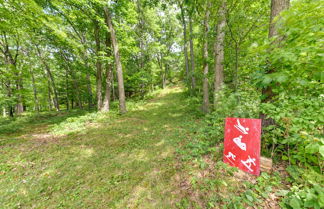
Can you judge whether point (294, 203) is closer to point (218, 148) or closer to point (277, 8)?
point (218, 148)

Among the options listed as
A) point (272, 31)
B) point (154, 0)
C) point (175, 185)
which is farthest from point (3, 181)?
point (154, 0)

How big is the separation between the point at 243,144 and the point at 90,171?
338cm

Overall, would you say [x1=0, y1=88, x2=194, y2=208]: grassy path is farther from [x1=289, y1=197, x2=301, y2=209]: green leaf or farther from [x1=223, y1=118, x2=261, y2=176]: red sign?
[x1=289, y1=197, x2=301, y2=209]: green leaf

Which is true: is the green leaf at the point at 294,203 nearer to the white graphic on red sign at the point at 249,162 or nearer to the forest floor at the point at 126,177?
the forest floor at the point at 126,177

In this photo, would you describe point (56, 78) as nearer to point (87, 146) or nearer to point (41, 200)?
point (87, 146)

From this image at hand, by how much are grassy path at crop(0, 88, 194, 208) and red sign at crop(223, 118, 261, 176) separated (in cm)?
124

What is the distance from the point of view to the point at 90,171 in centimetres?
278

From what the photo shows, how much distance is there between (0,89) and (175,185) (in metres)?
11.1

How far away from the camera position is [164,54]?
19.7 metres

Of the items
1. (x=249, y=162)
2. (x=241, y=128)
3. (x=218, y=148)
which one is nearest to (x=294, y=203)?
(x=249, y=162)

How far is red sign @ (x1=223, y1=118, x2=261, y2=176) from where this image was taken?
6.56 ft

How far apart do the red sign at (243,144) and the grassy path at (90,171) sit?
1.24m

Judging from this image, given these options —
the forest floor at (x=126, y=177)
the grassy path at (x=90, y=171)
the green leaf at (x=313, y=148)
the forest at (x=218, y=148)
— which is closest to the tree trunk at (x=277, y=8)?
the forest at (x=218, y=148)

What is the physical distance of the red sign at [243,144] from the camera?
6.56 feet
